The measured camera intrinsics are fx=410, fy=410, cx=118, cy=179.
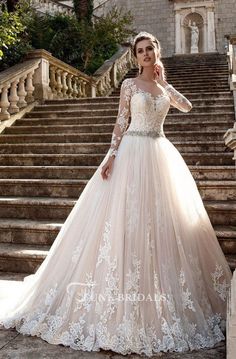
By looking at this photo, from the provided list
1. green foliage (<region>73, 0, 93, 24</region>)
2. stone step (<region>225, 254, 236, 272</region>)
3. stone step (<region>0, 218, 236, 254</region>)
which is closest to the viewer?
stone step (<region>225, 254, 236, 272</region>)

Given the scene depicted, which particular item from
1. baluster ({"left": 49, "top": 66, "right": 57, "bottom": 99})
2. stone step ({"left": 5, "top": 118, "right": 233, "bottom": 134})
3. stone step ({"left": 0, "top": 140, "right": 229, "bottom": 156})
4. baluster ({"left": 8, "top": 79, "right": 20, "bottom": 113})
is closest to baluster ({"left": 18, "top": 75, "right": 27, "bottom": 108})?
baluster ({"left": 8, "top": 79, "right": 20, "bottom": 113})

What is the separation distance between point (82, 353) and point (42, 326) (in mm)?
317

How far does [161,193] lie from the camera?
8.55ft

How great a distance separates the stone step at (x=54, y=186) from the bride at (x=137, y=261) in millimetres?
1366

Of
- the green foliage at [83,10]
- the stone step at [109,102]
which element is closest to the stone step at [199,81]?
the stone step at [109,102]

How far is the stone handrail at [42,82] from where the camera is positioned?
6652 mm

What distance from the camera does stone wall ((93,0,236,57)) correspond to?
1875 cm

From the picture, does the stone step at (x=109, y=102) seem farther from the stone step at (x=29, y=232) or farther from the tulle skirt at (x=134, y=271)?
the tulle skirt at (x=134, y=271)

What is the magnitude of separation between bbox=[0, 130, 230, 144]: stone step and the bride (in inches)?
110

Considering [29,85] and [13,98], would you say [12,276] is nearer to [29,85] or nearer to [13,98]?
[13,98]

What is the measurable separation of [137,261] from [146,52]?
4.33ft

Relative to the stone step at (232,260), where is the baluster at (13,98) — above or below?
above

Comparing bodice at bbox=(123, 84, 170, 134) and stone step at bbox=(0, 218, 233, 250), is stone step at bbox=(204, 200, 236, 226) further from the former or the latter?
bodice at bbox=(123, 84, 170, 134)

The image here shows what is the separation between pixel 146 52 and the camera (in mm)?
2639
